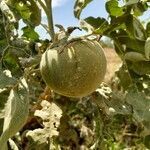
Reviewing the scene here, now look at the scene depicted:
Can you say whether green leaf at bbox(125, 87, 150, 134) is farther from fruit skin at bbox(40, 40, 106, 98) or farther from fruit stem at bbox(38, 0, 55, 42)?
fruit stem at bbox(38, 0, 55, 42)

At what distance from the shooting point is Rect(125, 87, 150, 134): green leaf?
1.76 meters

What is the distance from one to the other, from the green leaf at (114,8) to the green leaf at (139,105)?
0.32 metres

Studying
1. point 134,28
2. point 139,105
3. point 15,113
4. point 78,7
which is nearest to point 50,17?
point 78,7

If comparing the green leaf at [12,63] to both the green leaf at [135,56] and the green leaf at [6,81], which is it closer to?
the green leaf at [6,81]

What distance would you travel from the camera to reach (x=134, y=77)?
6.98 feet

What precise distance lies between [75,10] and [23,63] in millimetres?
362

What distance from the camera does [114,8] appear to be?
190cm

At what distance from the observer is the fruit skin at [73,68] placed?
67.2 inches

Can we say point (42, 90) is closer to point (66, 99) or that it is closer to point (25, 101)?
point (66, 99)

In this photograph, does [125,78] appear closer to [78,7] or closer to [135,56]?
[135,56]

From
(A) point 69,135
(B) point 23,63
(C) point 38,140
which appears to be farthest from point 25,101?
(A) point 69,135

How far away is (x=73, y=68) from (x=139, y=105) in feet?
1.01

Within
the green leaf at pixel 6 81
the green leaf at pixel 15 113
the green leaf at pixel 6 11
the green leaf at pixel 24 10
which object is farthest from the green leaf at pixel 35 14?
the green leaf at pixel 15 113

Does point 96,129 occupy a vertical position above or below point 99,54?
below
